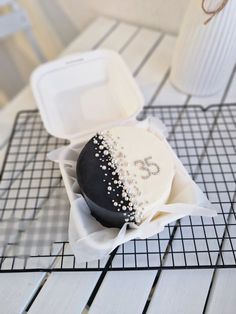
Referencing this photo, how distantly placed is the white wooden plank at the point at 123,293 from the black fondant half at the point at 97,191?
7cm

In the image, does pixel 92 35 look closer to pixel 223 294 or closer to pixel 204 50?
pixel 204 50

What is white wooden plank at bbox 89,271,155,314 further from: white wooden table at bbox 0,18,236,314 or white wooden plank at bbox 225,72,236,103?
white wooden plank at bbox 225,72,236,103

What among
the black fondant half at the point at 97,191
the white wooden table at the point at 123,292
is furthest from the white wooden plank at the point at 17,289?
the black fondant half at the point at 97,191

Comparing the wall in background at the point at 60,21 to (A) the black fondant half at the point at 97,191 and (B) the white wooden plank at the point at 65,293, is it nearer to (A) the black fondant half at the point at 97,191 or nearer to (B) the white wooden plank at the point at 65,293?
(A) the black fondant half at the point at 97,191

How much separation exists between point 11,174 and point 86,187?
0.64ft

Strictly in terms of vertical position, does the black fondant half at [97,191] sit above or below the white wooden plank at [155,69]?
above

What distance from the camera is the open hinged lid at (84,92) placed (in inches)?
24.7

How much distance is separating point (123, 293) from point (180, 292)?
77 mm

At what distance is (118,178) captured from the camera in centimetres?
44

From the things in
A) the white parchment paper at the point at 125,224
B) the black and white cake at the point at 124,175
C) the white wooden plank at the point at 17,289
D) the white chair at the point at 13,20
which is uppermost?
the white chair at the point at 13,20

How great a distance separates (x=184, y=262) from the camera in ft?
1.47

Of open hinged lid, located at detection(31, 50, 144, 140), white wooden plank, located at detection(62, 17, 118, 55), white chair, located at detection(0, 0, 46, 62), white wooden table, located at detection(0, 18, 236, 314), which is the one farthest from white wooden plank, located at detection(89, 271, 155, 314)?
white chair, located at detection(0, 0, 46, 62)

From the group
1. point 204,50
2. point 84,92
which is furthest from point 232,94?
point 84,92

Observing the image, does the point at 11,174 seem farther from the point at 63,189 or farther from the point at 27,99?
the point at 27,99
